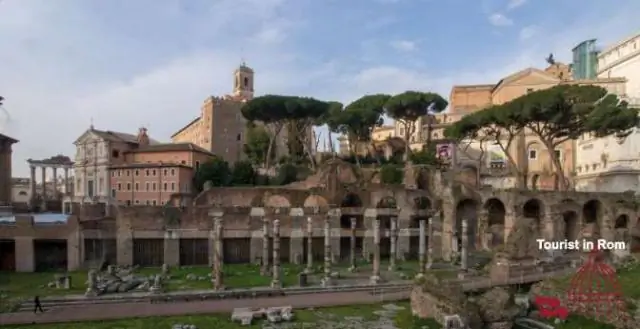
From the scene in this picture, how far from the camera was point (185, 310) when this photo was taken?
62.1 ft

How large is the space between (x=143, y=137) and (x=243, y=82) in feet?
79.0

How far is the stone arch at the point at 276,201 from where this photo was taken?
1438 inches

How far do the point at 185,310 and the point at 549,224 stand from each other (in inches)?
1066

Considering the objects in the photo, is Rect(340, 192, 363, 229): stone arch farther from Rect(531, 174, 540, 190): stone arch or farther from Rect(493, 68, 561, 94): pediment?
Rect(493, 68, 561, 94): pediment

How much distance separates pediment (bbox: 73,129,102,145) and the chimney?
4.99 meters

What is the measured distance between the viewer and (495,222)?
38.3 metres

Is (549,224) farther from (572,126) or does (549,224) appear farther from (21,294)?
(21,294)

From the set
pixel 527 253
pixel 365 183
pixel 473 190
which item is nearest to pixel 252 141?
pixel 365 183

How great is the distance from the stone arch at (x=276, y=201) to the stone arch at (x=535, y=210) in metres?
17.1

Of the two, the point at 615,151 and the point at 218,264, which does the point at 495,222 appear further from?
the point at 218,264

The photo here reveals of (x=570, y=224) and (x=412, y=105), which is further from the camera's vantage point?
(x=412, y=105)

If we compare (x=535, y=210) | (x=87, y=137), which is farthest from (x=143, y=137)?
(x=535, y=210)

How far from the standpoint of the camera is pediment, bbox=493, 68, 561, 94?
57.9m

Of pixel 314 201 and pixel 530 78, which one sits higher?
pixel 530 78
